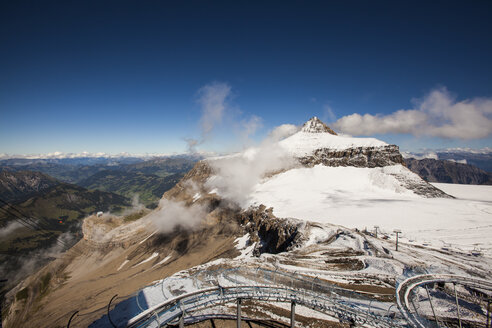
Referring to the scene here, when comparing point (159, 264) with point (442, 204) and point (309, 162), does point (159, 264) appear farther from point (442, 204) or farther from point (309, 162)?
point (442, 204)

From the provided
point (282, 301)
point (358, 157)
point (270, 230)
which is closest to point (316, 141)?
point (358, 157)

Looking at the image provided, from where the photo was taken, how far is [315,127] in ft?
450

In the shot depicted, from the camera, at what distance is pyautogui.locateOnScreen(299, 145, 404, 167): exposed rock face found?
91625mm

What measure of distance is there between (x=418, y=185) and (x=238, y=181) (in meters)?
77.6

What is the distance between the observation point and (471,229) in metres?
41.3

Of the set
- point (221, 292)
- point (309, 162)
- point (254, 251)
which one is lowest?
point (254, 251)

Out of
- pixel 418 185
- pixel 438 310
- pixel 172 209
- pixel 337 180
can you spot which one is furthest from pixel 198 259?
pixel 418 185

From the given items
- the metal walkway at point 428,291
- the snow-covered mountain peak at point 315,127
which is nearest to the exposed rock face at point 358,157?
the snow-covered mountain peak at point 315,127

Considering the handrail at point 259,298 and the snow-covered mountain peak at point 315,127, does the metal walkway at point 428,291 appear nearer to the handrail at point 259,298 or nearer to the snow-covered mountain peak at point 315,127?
the handrail at point 259,298

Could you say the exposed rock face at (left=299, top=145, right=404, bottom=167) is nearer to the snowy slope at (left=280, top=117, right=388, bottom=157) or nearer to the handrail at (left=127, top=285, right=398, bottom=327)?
the snowy slope at (left=280, top=117, right=388, bottom=157)

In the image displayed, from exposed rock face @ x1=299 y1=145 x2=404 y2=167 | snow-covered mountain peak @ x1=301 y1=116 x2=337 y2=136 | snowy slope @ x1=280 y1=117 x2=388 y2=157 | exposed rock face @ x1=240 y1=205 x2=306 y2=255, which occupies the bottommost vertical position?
exposed rock face @ x1=240 y1=205 x2=306 y2=255

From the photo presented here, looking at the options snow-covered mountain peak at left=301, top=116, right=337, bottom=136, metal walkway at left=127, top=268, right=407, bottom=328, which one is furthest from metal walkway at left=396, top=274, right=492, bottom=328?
snow-covered mountain peak at left=301, top=116, right=337, bottom=136

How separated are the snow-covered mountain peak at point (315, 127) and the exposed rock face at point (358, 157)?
29676 mm

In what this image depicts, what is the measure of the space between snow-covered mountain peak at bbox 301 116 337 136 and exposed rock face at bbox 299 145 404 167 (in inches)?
1168
